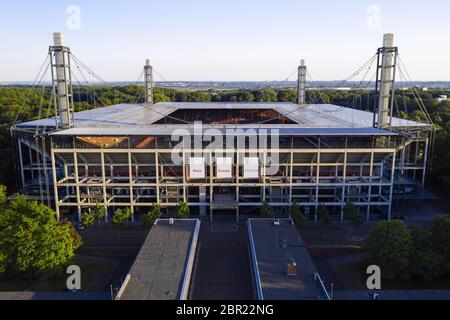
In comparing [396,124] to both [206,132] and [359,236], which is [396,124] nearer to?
[359,236]

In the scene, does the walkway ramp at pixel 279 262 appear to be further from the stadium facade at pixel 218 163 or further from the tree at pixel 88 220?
the tree at pixel 88 220

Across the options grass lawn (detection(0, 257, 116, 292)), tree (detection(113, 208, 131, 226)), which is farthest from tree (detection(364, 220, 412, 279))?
tree (detection(113, 208, 131, 226))

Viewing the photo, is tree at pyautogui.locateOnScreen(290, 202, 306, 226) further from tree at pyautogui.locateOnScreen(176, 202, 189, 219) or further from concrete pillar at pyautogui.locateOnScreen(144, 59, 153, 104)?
concrete pillar at pyautogui.locateOnScreen(144, 59, 153, 104)

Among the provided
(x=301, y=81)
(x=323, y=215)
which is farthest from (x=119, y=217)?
(x=301, y=81)

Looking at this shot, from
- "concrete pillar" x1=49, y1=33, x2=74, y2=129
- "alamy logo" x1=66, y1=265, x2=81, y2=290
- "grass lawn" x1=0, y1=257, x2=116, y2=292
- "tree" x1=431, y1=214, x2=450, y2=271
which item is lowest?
"grass lawn" x1=0, y1=257, x2=116, y2=292

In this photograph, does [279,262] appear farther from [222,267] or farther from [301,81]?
[301,81]

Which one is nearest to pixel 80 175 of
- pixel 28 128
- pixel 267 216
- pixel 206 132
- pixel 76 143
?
pixel 76 143

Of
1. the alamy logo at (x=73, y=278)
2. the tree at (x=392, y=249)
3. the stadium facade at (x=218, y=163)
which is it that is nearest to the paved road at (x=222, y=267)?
the stadium facade at (x=218, y=163)
